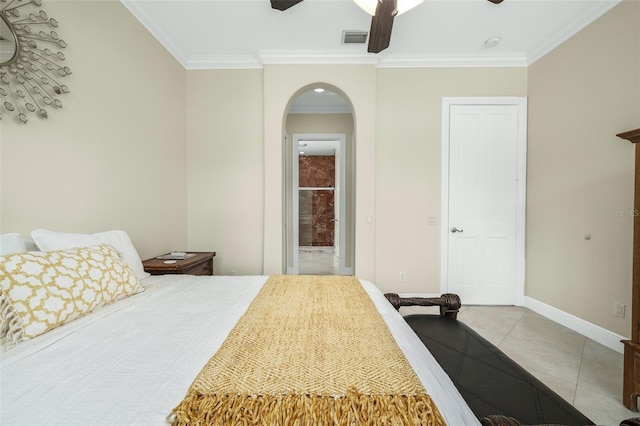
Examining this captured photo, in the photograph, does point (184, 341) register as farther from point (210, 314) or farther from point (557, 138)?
point (557, 138)

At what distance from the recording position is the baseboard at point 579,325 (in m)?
2.13

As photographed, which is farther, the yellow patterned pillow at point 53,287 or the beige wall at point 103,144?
the beige wall at point 103,144

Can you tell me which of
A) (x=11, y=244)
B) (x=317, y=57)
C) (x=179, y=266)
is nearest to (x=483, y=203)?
(x=317, y=57)

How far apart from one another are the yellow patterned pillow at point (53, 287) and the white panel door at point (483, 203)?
315cm

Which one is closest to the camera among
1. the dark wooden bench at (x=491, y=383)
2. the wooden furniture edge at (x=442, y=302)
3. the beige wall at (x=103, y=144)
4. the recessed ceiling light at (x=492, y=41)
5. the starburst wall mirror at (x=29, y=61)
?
the dark wooden bench at (x=491, y=383)

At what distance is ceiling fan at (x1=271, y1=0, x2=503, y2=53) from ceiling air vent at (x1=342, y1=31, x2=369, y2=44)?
Answer: 0.62 meters

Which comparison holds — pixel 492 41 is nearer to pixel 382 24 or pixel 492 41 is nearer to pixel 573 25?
pixel 573 25

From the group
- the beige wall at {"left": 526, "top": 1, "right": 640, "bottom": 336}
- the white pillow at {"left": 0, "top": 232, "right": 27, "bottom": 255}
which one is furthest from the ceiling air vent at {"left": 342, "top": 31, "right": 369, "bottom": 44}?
the white pillow at {"left": 0, "top": 232, "right": 27, "bottom": 255}

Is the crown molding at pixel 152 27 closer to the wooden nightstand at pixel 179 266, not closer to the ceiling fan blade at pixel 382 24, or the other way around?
the ceiling fan blade at pixel 382 24

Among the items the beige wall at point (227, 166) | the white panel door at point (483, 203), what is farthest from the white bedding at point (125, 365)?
the white panel door at point (483, 203)

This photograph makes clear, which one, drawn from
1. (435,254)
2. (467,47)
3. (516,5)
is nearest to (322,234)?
(435,254)

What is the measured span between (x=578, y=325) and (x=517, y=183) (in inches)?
59.3

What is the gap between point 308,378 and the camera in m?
0.73

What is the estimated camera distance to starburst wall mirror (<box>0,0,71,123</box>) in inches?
53.1
